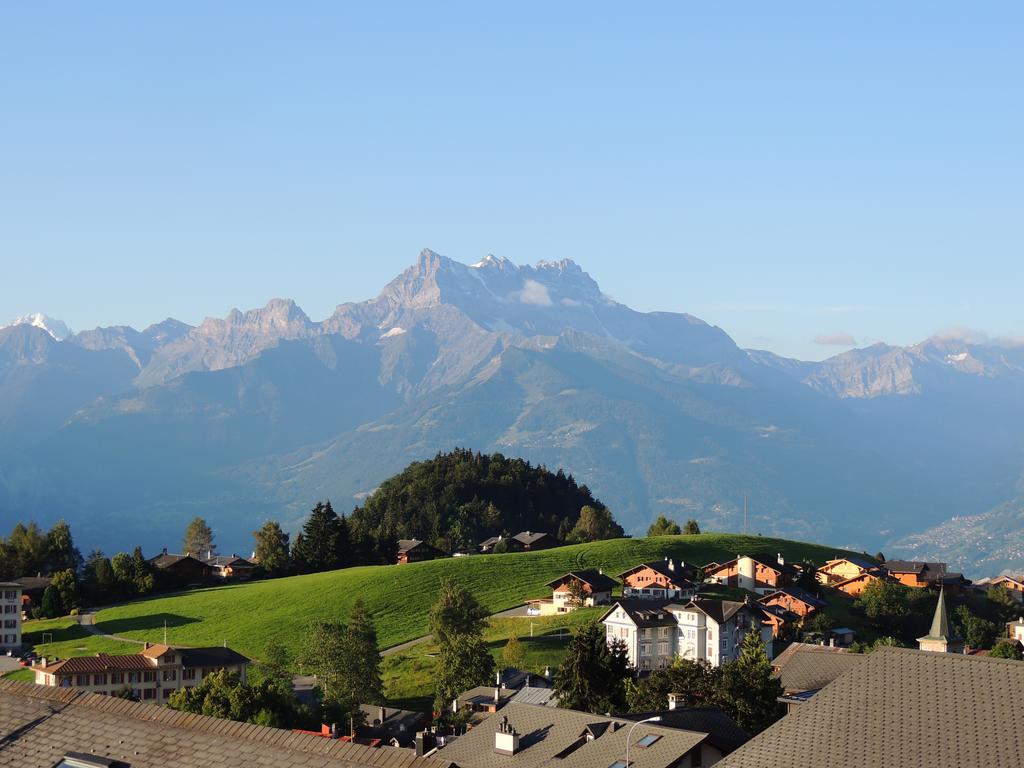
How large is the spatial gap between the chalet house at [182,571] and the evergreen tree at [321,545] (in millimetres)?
9013

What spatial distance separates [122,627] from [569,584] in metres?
35.4

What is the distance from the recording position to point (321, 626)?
283 feet

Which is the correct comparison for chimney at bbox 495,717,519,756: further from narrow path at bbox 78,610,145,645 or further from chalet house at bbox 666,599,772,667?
narrow path at bbox 78,610,145,645

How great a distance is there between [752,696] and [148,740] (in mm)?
45908

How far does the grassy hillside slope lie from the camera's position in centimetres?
10588

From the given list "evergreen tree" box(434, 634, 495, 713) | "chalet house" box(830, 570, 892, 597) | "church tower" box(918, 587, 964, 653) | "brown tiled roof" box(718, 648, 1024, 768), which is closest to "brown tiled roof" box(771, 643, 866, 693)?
"church tower" box(918, 587, 964, 653)

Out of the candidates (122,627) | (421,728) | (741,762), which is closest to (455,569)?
(122,627)

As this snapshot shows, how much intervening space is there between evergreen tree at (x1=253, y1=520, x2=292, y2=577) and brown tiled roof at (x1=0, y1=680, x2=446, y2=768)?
12619 centimetres

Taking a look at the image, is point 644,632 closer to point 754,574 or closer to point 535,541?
point 754,574

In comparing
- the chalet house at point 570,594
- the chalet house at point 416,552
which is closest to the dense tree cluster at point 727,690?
the chalet house at point 570,594

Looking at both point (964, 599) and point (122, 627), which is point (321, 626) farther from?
point (964, 599)

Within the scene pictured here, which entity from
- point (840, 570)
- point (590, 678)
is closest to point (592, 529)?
point (840, 570)

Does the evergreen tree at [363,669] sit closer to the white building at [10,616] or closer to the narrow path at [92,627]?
the narrow path at [92,627]

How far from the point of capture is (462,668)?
78.7 metres
